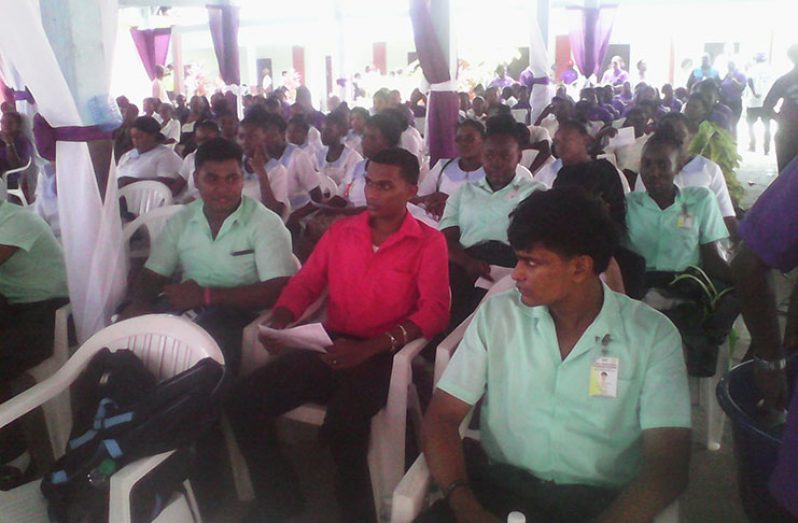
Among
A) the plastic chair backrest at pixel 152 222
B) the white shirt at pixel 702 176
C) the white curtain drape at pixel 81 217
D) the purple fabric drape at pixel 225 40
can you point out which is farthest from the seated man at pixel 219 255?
→ the purple fabric drape at pixel 225 40

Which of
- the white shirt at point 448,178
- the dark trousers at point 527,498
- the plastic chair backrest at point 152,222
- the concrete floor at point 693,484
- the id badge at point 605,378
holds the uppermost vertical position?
the white shirt at point 448,178

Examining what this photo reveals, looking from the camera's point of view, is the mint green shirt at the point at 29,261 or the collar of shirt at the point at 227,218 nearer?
the mint green shirt at the point at 29,261

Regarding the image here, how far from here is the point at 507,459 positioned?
1.69 metres

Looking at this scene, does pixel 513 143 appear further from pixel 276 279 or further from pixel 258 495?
pixel 258 495

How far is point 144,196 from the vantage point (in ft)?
14.5

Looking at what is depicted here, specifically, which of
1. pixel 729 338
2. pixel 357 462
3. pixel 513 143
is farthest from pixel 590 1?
pixel 357 462

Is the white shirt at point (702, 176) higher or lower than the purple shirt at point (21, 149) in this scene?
lower

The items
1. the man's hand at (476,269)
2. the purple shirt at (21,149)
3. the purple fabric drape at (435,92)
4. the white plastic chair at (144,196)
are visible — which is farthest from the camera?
the purple shirt at (21,149)

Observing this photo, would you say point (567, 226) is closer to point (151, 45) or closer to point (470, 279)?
point (470, 279)

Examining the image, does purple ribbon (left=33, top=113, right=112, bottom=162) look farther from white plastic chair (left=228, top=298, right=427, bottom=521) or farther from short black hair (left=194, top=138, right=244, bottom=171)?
white plastic chair (left=228, top=298, right=427, bottom=521)

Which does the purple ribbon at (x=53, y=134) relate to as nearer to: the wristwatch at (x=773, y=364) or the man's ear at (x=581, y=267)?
the man's ear at (x=581, y=267)

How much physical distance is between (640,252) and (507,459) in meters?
1.65

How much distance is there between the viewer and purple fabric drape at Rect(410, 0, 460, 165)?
5602 millimetres

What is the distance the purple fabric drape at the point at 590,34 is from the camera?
11195mm
